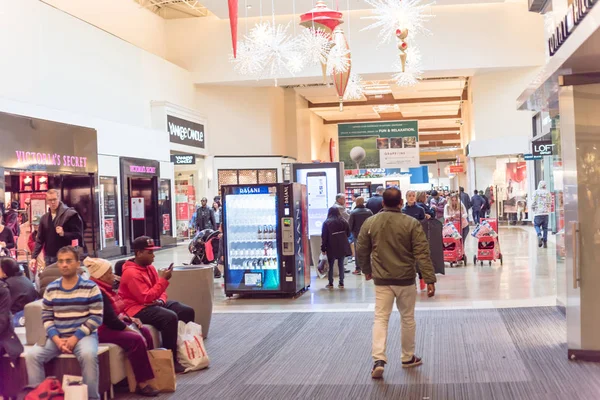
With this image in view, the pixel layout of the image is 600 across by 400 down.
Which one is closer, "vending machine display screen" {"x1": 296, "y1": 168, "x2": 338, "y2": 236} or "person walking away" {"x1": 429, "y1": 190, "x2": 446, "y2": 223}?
"vending machine display screen" {"x1": 296, "y1": 168, "x2": 338, "y2": 236}

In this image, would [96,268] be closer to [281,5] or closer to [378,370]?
[378,370]

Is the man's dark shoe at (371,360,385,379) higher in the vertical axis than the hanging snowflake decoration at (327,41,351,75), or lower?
lower

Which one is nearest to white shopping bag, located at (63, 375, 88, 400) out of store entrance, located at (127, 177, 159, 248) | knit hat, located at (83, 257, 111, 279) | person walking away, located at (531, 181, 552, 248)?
knit hat, located at (83, 257, 111, 279)

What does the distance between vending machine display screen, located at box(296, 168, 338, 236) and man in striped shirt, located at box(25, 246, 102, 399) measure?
10.2 metres

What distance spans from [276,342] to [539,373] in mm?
2875

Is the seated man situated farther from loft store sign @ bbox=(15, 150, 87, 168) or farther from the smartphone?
loft store sign @ bbox=(15, 150, 87, 168)

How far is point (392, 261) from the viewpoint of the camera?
20.6ft

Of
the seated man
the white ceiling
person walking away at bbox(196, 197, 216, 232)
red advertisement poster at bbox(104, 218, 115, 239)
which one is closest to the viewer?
the seated man

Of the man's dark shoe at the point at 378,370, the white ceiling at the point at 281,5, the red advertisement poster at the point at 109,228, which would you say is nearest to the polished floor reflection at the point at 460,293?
the man's dark shoe at the point at 378,370

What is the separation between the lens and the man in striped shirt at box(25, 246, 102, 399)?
555 centimetres

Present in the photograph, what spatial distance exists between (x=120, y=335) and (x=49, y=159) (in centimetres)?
1154

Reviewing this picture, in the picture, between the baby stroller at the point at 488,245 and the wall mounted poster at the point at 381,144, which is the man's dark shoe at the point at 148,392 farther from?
the wall mounted poster at the point at 381,144

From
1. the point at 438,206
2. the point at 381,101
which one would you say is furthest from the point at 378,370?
the point at 381,101

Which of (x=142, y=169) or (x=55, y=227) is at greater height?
(x=142, y=169)
